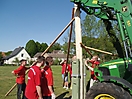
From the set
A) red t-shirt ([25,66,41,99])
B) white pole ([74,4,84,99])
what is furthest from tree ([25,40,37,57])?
red t-shirt ([25,66,41,99])

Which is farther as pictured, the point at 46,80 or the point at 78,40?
the point at 78,40

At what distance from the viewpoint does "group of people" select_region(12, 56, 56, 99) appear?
461 cm

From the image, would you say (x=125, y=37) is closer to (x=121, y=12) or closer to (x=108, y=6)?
(x=121, y=12)

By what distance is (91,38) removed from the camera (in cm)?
3064

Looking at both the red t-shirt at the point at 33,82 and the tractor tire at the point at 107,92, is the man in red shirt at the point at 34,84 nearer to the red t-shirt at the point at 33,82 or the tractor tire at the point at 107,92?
the red t-shirt at the point at 33,82

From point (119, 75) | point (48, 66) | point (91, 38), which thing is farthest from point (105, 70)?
point (91, 38)

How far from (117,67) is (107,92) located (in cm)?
97

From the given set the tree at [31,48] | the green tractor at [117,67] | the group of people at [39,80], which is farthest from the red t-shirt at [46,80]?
the tree at [31,48]

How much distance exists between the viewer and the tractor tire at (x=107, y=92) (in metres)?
5.15

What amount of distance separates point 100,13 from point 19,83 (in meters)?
3.90

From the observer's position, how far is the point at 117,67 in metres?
5.95

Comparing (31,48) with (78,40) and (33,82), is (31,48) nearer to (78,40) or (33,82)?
(78,40)

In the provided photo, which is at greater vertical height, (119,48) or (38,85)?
(119,48)

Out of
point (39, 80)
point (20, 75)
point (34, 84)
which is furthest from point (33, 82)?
point (20, 75)
